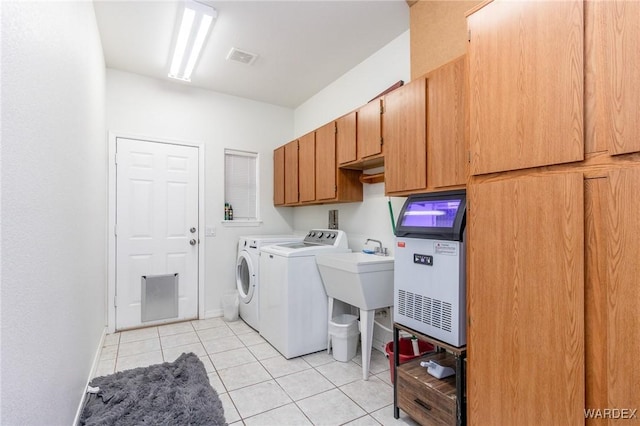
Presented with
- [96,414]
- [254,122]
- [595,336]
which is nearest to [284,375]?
[96,414]

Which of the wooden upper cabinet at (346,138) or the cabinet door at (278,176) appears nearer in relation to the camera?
the wooden upper cabinet at (346,138)

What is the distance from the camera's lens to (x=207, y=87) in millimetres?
3947

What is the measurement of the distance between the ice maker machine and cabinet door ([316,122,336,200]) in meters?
1.17

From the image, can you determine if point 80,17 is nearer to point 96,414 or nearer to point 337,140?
point 337,140

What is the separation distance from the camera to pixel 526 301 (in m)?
1.26

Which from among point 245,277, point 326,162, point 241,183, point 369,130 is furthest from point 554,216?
point 241,183

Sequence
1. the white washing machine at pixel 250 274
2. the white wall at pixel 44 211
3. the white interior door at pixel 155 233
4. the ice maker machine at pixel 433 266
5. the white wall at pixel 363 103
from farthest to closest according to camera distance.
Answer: the white interior door at pixel 155 233, the white washing machine at pixel 250 274, the white wall at pixel 363 103, the ice maker machine at pixel 433 266, the white wall at pixel 44 211

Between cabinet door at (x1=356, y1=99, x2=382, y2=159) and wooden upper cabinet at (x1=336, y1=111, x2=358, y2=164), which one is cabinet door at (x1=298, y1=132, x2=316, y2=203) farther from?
cabinet door at (x1=356, y1=99, x2=382, y2=159)

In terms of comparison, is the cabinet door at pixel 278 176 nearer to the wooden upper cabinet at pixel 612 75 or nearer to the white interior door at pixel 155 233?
the white interior door at pixel 155 233

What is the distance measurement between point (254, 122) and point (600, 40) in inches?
154

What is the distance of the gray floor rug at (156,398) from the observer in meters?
1.87

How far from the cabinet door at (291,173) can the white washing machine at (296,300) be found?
3.18 ft

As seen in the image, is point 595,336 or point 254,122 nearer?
point 595,336

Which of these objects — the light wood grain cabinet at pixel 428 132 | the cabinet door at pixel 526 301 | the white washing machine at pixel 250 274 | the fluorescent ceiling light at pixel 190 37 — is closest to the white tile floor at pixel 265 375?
the white washing machine at pixel 250 274
